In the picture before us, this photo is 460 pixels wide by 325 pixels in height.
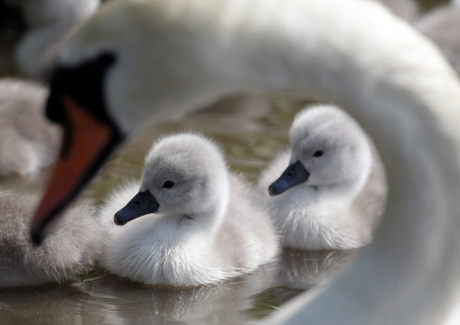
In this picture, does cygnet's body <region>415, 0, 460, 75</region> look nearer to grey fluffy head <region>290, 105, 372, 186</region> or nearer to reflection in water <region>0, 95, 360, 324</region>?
grey fluffy head <region>290, 105, 372, 186</region>

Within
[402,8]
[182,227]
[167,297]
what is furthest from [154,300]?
[402,8]

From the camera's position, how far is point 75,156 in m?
2.07

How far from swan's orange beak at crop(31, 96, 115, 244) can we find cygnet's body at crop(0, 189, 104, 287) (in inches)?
59.4

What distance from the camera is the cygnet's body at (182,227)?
3.66 m

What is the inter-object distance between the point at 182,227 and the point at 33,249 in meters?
0.58

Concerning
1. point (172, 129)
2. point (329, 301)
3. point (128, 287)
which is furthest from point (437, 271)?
point (172, 129)

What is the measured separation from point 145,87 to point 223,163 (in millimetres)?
1871

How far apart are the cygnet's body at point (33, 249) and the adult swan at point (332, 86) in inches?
63.0

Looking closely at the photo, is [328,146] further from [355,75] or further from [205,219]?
[355,75]

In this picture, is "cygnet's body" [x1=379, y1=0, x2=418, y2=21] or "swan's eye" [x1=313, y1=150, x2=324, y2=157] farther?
"cygnet's body" [x1=379, y1=0, x2=418, y2=21]

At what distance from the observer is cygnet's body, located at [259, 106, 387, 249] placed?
4.10 m

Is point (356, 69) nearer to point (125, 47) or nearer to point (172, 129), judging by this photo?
point (125, 47)

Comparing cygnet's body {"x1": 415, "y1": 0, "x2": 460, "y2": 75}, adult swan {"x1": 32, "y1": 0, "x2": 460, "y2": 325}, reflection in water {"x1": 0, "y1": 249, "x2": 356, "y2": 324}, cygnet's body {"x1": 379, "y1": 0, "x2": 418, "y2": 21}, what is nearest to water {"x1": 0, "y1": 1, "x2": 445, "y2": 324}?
reflection in water {"x1": 0, "y1": 249, "x2": 356, "y2": 324}

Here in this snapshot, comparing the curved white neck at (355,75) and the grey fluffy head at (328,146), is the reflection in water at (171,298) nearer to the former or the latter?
the grey fluffy head at (328,146)
